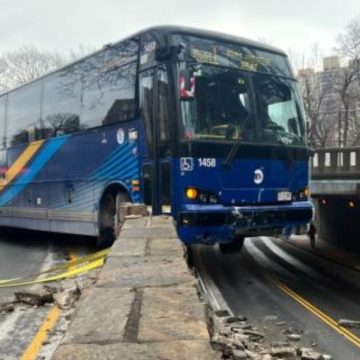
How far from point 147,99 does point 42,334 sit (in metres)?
4.81

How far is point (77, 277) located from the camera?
31.1 feet


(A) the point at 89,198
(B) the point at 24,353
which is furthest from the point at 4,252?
(B) the point at 24,353

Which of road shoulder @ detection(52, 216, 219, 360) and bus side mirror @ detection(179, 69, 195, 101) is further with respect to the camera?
bus side mirror @ detection(179, 69, 195, 101)

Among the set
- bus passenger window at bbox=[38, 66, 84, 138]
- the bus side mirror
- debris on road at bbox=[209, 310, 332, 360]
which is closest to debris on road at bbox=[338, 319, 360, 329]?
debris on road at bbox=[209, 310, 332, 360]

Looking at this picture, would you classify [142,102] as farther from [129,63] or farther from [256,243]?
[256,243]

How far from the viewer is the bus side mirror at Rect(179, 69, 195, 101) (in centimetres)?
938

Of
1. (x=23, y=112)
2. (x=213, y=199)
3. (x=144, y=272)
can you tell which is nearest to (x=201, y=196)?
(x=213, y=199)

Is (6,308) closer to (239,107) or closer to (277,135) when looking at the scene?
(239,107)

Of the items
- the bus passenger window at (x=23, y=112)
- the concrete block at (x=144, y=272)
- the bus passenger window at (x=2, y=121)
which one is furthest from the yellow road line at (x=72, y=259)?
the concrete block at (x=144, y=272)

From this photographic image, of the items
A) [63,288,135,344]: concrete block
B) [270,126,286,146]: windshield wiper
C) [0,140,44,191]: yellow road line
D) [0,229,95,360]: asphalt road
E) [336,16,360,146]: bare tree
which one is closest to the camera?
[63,288,135,344]: concrete block

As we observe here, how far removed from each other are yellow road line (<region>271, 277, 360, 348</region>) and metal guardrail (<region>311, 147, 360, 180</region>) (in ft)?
27.4

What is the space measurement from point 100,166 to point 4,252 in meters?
4.35

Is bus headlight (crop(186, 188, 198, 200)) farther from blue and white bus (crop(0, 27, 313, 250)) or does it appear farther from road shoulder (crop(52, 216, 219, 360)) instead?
road shoulder (crop(52, 216, 219, 360))

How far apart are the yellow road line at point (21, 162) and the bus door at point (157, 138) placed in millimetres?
4971
